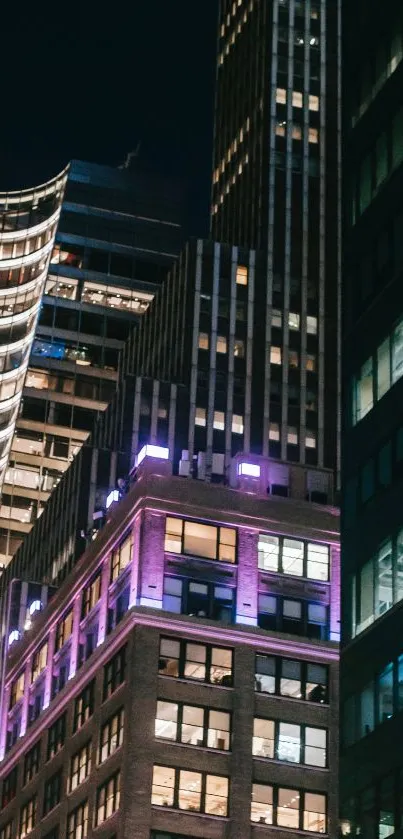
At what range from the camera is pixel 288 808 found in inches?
3698

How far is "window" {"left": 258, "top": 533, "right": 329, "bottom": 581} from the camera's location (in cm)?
10425

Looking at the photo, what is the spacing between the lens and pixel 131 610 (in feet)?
323

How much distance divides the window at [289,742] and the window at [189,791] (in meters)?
3.49

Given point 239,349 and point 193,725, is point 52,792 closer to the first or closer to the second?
point 193,725

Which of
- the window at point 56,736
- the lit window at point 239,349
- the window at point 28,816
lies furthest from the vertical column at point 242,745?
the lit window at point 239,349

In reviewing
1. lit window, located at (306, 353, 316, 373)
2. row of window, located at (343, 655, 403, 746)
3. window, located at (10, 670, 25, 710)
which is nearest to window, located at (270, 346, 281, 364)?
lit window, located at (306, 353, 316, 373)

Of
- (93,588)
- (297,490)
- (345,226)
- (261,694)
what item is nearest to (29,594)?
(93,588)

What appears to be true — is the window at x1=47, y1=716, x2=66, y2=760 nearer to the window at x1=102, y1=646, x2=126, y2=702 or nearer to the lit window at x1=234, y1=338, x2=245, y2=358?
the window at x1=102, y1=646, x2=126, y2=702

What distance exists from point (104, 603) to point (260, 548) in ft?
36.1

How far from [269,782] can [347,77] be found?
1823 inches

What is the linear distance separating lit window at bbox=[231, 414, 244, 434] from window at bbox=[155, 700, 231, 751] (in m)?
47.0

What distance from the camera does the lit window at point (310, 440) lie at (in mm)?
143300

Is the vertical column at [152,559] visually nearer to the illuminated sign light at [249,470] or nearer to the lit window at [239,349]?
the illuminated sign light at [249,470]

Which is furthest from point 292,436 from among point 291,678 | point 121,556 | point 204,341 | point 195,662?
point 195,662
